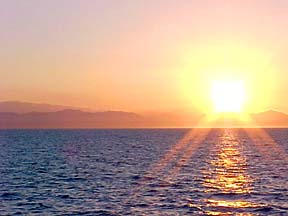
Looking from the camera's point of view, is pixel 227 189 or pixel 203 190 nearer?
pixel 203 190

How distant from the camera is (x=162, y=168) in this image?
80562mm

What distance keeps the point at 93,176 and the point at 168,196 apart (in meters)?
19.6

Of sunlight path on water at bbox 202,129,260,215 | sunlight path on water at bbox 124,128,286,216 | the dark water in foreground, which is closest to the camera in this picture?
the dark water in foreground

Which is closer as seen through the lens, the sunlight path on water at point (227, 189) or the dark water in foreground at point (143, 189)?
the dark water in foreground at point (143, 189)

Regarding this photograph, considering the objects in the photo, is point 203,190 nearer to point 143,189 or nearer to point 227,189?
point 227,189

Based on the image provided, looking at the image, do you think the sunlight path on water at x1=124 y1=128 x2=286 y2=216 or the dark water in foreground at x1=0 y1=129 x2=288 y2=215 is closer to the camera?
the dark water in foreground at x1=0 y1=129 x2=288 y2=215

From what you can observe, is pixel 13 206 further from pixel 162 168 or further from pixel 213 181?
pixel 162 168

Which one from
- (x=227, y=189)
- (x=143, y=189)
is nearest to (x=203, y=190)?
(x=227, y=189)

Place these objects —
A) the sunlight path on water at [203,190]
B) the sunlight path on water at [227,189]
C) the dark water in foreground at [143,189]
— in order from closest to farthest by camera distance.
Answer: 1. the dark water in foreground at [143,189]
2. the sunlight path on water at [227,189]
3. the sunlight path on water at [203,190]

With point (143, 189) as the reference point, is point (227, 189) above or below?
above

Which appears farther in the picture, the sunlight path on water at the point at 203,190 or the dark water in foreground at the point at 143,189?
the sunlight path on water at the point at 203,190

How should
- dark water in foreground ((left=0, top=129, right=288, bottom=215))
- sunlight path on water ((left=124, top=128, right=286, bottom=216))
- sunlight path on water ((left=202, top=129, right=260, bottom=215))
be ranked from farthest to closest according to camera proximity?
sunlight path on water ((left=124, top=128, right=286, bottom=216))
sunlight path on water ((left=202, top=129, right=260, bottom=215))
dark water in foreground ((left=0, top=129, right=288, bottom=215))

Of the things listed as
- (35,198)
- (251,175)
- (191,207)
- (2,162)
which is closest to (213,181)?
(251,175)

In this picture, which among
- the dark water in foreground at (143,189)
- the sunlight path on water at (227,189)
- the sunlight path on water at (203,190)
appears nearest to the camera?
the dark water in foreground at (143,189)
